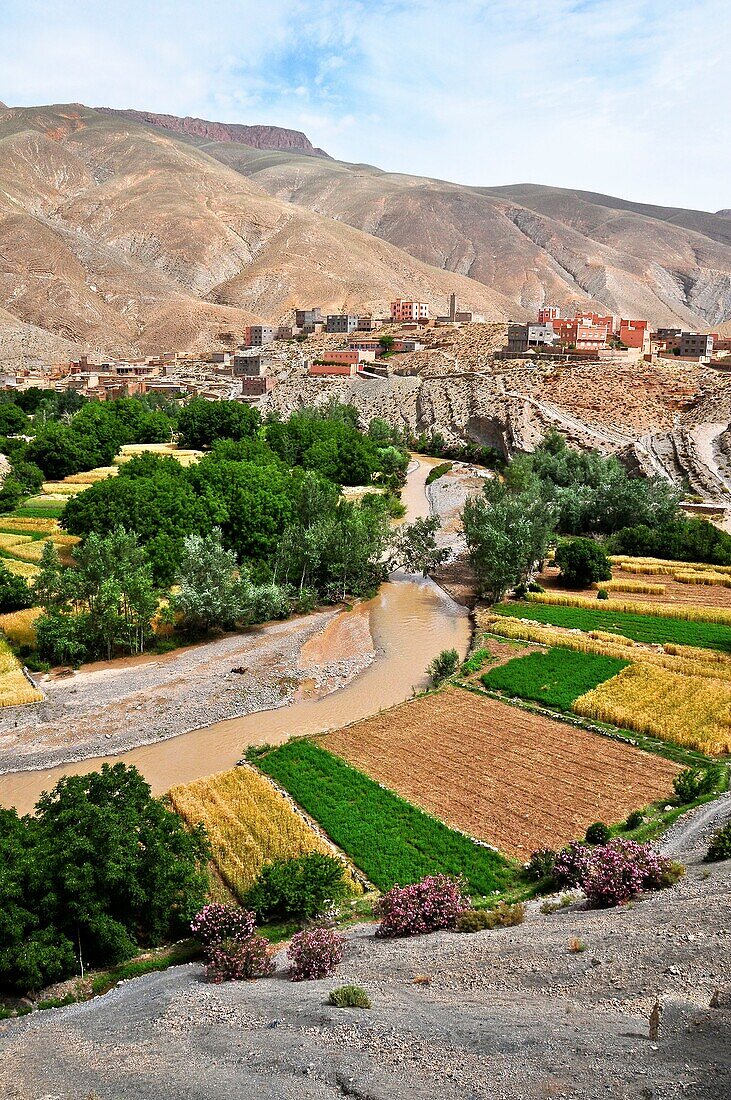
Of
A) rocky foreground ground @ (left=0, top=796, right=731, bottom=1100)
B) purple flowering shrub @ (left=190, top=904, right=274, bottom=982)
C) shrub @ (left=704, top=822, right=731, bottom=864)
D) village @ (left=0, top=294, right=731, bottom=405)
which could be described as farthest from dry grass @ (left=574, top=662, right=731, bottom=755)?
village @ (left=0, top=294, right=731, bottom=405)

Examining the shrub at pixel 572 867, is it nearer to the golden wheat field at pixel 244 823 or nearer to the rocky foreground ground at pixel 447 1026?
the rocky foreground ground at pixel 447 1026

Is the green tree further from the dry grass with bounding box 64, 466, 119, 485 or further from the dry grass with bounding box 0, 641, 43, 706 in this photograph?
the dry grass with bounding box 64, 466, 119, 485

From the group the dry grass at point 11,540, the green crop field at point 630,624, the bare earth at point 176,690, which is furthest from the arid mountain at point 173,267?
the bare earth at point 176,690

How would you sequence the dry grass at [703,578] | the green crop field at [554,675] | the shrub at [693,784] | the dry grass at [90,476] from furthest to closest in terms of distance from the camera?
the dry grass at [90,476] → the dry grass at [703,578] → the green crop field at [554,675] → the shrub at [693,784]

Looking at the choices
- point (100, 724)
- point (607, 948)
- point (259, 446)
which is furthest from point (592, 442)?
point (607, 948)

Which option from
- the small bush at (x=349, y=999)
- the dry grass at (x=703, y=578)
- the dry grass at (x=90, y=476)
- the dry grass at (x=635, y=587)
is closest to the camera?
the small bush at (x=349, y=999)

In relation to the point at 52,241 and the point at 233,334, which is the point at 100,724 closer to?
the point at 233,334

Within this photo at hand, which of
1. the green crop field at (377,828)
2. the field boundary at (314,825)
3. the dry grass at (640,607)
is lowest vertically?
the field boundary at (314,825)
